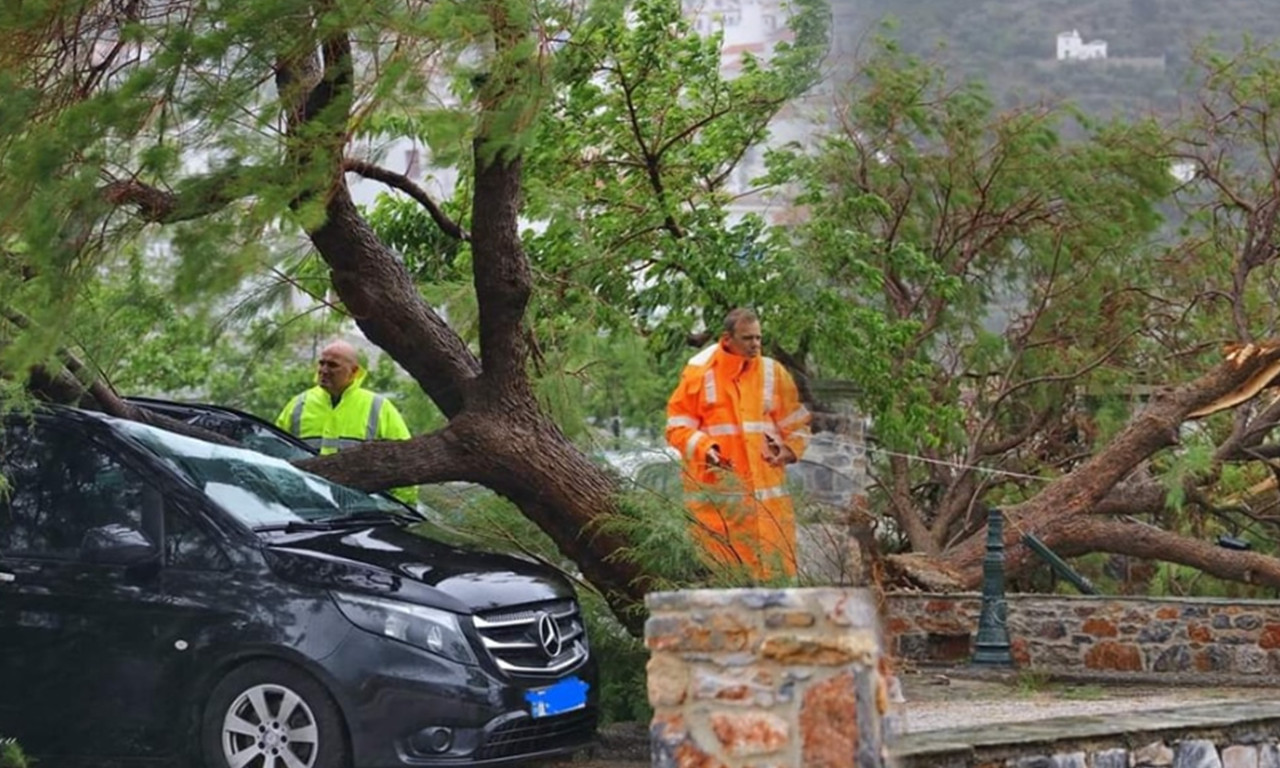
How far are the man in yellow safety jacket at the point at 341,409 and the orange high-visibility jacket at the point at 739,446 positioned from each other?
1.53m

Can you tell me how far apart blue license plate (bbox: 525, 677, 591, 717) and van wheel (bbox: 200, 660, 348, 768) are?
2.63 ft

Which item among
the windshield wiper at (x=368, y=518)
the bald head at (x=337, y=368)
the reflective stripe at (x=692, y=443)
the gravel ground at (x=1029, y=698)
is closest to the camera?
the windshield wiper at (x=368, y=518)

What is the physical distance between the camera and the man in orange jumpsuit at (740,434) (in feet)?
32.2

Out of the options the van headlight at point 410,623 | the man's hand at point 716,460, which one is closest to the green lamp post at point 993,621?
the man's hand at point 716,460

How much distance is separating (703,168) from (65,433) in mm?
8373

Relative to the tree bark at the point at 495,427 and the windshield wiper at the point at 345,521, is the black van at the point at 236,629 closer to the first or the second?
the windshield wiper at the point at 345,521

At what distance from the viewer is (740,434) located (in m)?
10.5

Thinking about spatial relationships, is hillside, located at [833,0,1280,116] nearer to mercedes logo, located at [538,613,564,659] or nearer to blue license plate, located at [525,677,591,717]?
mercedes logo, located at [538,613,564,659]

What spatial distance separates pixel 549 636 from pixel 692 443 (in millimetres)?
1956

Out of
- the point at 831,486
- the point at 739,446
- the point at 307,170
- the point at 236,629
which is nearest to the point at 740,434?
the point at 739,446

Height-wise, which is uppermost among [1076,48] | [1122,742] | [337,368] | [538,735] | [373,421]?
[1076,48]

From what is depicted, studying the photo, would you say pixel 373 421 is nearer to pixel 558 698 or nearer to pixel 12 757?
pixel 558 698

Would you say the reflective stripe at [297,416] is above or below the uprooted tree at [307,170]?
below

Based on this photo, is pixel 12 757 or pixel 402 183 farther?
pixel 402 183
